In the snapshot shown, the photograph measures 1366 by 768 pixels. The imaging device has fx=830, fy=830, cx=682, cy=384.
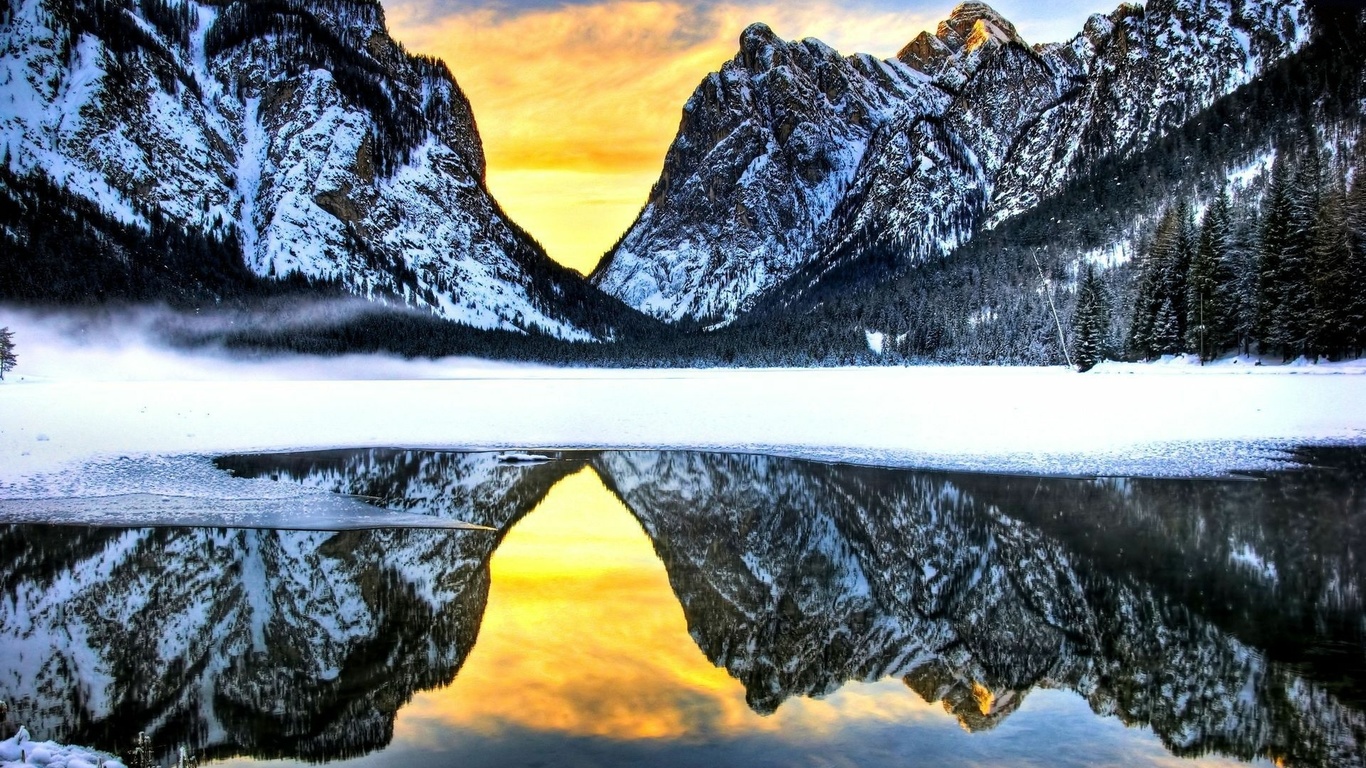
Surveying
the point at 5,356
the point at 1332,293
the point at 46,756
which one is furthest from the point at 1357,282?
the point at 5,356

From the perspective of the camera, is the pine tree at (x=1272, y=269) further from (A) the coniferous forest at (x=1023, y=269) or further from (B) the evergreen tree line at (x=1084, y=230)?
(B) the evergreen tree line at (x=1084, y=230)

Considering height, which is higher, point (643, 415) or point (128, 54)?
point (128, 54)

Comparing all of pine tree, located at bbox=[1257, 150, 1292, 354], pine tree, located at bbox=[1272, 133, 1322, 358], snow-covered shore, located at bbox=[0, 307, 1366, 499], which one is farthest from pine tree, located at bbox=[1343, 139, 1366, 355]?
pine tree, located at bbox=[1257, 150, 1292, 354]

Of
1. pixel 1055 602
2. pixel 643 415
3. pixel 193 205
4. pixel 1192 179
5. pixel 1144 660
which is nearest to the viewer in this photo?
pixel 1144 660

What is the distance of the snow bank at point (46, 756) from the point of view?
5805 millimetres

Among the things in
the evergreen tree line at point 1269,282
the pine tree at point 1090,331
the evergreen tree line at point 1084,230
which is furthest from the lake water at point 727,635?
the evergreen tree line at point 1084,230

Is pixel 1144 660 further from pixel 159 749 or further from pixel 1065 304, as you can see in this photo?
pixel 1065 304

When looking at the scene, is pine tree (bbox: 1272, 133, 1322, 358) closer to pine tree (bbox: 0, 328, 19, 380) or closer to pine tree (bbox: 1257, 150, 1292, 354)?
pine tree (bbox: 1257, 150, 1292, 354)

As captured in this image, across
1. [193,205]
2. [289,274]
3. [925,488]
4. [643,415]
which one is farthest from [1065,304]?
[193,205]

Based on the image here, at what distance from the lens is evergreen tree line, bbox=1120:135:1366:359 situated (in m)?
47.8

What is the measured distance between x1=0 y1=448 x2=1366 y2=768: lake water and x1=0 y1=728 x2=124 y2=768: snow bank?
2.56 ft

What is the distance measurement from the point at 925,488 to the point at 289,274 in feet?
643

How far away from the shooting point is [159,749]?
6.98 meters

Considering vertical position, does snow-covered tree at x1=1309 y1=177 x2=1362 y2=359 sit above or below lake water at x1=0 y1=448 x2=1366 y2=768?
above
